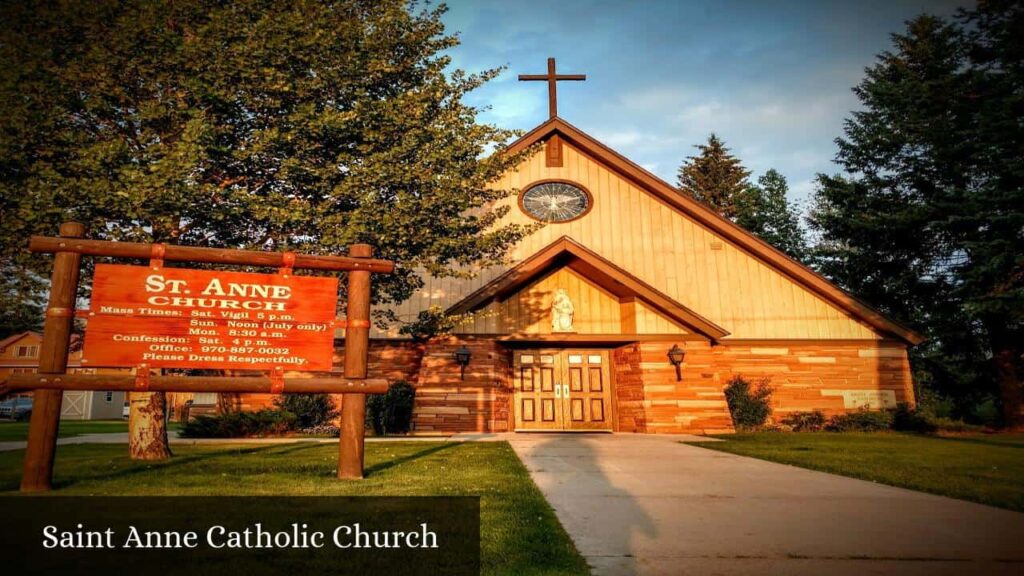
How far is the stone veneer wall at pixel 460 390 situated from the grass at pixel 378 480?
4.64 metres

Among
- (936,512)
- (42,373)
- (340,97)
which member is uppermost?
(340,97)

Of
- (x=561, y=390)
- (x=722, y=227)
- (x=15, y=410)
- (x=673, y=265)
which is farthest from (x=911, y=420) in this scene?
(x=15, y=410)

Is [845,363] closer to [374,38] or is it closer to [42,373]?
[374,38]

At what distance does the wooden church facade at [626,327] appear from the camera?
46.9 feet

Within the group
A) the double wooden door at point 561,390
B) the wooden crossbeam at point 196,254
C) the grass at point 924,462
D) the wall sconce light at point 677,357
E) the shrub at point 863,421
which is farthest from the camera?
the shrub at point 863,421

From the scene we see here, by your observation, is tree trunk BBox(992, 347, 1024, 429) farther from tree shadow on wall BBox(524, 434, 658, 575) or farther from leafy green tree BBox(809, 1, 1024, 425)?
tree shadow on wall BBox(524, 434, 658, 575)

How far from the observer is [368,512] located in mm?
4219

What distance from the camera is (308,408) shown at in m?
14.1

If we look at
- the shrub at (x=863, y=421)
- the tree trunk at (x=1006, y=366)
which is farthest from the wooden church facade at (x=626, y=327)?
the tree trunk at (x=1006, y=366)

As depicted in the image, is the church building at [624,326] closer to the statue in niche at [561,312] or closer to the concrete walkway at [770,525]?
the statue in niche at [561,312]

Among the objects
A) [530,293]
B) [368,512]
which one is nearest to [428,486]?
[368,512]

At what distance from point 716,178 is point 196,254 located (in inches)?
1249

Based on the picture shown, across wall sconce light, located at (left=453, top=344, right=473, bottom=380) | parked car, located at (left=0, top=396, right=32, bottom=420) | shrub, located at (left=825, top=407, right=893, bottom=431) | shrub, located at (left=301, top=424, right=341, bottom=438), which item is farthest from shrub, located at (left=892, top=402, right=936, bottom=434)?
parked car, located at (left=0, top=396, right=32, bottom=420)

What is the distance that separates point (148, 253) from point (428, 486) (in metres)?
4.03
